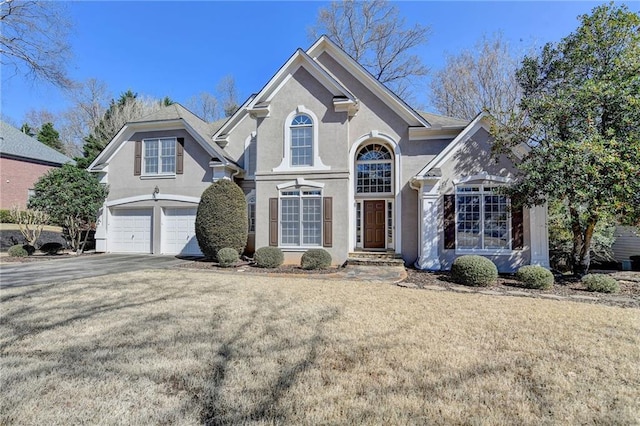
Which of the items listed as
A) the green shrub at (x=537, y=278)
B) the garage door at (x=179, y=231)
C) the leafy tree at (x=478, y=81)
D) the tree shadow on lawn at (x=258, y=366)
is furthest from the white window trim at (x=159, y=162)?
the leafy tree at (x=478, y=81)

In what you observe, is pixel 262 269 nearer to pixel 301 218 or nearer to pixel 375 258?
pixel 301 218

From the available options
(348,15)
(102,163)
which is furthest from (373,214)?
(348,15)

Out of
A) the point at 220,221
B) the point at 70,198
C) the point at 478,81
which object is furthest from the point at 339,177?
the point at 478,81

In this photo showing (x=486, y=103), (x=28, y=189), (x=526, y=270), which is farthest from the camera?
(x=28, y=189)

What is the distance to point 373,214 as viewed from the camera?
47.1 ft

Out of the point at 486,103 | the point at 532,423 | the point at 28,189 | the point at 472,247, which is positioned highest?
the point at 486,103

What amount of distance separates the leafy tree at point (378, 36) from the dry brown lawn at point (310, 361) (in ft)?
76.6

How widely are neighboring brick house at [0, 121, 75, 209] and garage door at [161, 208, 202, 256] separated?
15.7 meters

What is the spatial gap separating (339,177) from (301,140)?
7.49 ft

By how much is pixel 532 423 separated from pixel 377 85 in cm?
1326

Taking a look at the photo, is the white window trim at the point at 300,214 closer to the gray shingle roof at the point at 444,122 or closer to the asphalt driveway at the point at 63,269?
the asphalt driveway at the point at 63,269

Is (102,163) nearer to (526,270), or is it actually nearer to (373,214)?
(373,214)

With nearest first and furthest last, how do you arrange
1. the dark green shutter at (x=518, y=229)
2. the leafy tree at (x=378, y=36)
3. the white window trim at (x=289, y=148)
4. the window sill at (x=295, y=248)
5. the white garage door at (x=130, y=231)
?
the dark green shutter at (x=518, y=229)
the window sill at (x=295, y=248)
the white window trim at (x=289, y=148)
the white garage door at (x=130, y=231)
the leafy tree at (x=378, y=36)

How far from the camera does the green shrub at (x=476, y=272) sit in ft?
30.8
